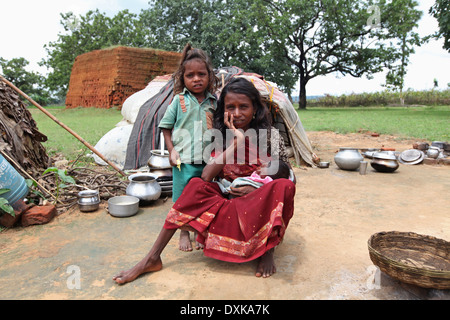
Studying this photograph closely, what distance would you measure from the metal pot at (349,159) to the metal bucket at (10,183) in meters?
4.25

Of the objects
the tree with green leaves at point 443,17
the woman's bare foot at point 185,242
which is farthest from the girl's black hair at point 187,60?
the tree with green leaves at point 443,17

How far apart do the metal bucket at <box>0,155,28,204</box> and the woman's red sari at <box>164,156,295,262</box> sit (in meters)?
1.61

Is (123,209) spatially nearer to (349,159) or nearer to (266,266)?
(266,266)

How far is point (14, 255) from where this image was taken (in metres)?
2.21

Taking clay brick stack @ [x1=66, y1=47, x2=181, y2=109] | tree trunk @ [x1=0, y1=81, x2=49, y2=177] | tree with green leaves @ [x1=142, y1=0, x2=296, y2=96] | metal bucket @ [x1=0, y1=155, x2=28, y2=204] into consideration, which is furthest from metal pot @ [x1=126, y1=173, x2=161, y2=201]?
tree with green leaves @ [x1=142, y1=0, x2=296, y2=96]

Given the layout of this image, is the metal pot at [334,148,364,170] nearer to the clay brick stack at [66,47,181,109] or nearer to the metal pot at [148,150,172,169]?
the metal pot at [148,150,172,169]

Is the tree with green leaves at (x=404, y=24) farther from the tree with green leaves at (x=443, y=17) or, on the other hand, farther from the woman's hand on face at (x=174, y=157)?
the woman's hand on face at (x=174, y=157)

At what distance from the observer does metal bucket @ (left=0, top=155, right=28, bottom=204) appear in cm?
259

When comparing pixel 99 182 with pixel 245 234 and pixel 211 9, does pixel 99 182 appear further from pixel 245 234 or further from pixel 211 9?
pixel 211 9

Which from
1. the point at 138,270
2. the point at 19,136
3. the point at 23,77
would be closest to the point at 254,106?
the point at 138,270

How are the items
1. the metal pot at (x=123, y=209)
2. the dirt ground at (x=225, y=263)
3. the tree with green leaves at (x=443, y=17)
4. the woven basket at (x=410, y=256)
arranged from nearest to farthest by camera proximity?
1. the woven basket at (x=410, y=256)
2. the dirt ground at (x=225, y=263)
3. the metal pot at (x=123, y=209)
4. the tree with green leaves at (x=443, y=17)

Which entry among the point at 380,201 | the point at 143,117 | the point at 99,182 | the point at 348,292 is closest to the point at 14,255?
the point at 99,182

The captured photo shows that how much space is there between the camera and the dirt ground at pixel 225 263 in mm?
1747

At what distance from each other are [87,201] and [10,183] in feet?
2.18
